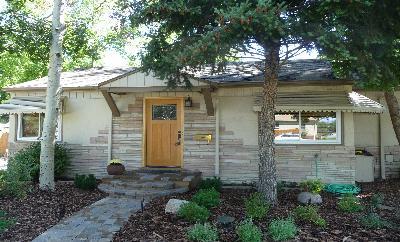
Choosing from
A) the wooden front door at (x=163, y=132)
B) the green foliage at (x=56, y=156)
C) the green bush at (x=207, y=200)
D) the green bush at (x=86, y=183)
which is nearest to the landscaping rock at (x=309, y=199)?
the green bush at (x=207, y=200)

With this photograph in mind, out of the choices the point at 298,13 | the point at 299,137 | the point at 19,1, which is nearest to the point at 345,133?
the point at 299,137

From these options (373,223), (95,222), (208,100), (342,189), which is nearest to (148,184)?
(95,222)

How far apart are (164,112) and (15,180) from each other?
190 inches

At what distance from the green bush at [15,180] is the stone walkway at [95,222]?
1756 mm

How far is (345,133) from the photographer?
10.9 meters

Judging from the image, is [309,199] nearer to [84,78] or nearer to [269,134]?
[269,134]

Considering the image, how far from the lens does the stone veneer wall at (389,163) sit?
12680 millimetres

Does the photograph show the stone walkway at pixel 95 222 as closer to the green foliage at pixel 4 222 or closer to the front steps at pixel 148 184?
the front steps at pixel 148 184

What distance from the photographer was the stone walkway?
6484mm

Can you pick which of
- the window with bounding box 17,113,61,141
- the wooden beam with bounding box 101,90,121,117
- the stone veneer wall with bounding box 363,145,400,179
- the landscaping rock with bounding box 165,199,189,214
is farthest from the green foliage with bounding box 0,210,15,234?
the stone veneer wall with bounding box 363,145,400,179

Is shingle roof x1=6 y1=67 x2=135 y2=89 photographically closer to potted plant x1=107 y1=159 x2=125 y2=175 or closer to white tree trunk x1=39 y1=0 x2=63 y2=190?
white tree trunk x1=39 y1=0 x2=63 y2=190

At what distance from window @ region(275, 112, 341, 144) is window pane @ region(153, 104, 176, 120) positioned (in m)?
3.25

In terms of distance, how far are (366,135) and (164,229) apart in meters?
8.95

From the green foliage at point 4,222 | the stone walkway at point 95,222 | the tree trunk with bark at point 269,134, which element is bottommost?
the stone walkway at point 95,222
